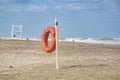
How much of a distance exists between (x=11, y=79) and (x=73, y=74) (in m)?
2.63

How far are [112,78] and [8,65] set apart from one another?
20.8 feet

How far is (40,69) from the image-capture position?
16.7m

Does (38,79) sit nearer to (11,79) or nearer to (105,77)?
(11,79)

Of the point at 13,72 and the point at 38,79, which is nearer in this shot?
the point at 38,79

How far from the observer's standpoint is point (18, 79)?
14.1m

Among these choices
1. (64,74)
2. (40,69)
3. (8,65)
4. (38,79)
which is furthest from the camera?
(8,65)

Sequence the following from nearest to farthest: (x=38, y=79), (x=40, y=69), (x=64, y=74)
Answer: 1. (x=38, y=79)
2. (x=64, y=74)
3. (x=40, y=69)

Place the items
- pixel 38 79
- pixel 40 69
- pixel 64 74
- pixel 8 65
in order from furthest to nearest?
pixel 8 65 < pixel 40 69 < pixel 64 74 < pixel 38 79

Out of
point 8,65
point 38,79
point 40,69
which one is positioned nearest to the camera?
point 38,79

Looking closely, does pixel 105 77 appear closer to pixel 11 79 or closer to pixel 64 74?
pixel 64 74

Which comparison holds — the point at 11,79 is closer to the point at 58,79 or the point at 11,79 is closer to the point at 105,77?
the point at 58,79

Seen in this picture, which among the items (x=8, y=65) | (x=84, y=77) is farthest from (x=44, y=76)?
(x=8, y=65)

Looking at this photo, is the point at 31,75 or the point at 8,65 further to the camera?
the point at 8,65

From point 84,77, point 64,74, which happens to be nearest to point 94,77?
point 84,77
